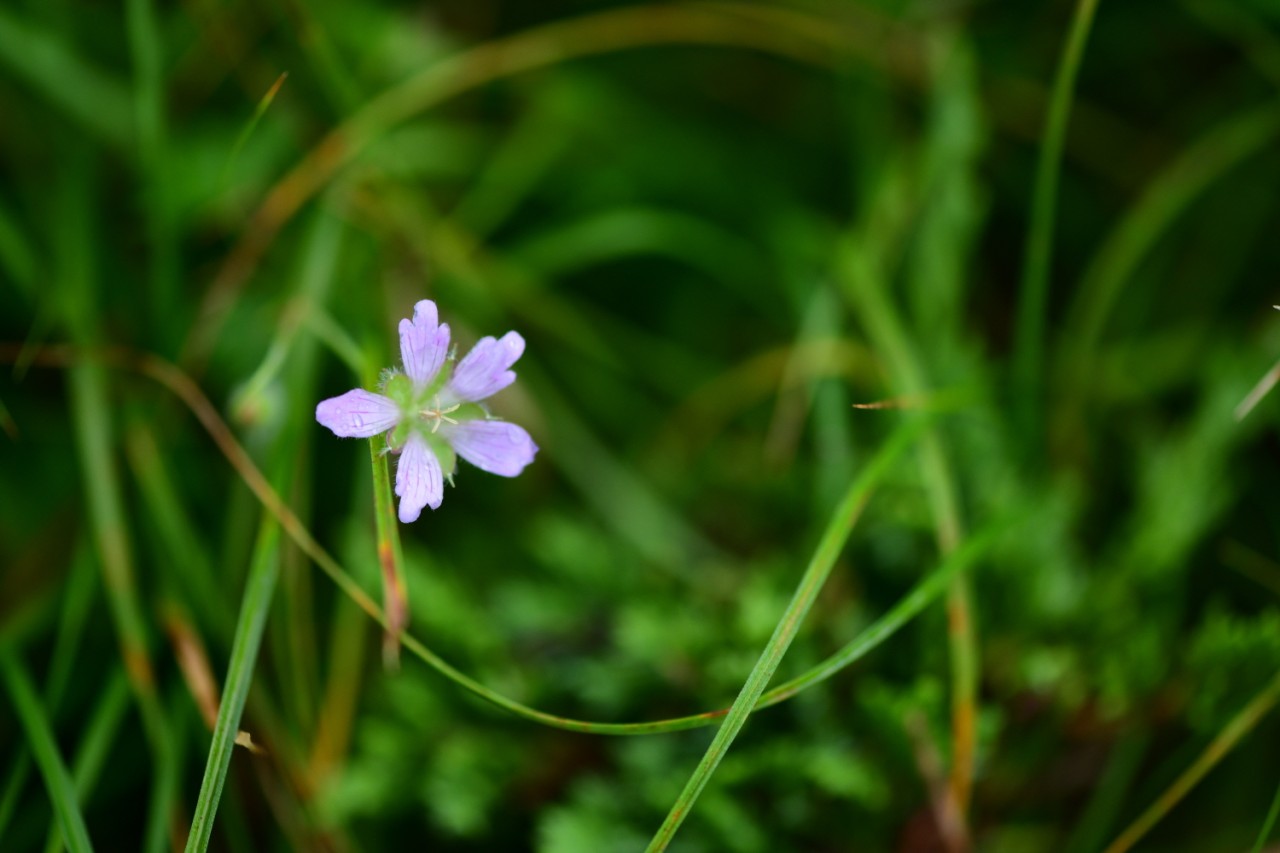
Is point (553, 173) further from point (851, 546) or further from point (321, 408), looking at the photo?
point (321, 408)

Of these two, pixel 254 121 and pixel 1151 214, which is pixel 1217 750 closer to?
pixel 1151 214

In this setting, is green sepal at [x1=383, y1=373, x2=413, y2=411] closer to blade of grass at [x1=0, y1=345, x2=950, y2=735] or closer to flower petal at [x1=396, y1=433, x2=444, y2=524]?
flower petal at [x1=396, y1=433, x2=444, y2=524]

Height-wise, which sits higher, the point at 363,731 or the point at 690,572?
the point at 690,572

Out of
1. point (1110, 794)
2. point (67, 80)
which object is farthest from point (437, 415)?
point (67, 80)

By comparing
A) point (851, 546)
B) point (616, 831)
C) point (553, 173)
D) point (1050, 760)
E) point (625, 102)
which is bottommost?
point (616, 831)

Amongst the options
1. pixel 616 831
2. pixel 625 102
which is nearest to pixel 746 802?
pixel 616 831

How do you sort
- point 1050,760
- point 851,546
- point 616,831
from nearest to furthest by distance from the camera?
point 616,831
point 1050,760
point 851,546

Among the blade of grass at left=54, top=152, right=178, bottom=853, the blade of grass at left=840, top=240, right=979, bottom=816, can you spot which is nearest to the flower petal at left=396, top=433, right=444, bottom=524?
the blade of grass at left=54, top=152, right=178, bottom=853
